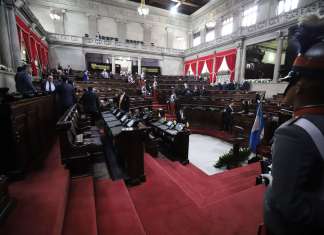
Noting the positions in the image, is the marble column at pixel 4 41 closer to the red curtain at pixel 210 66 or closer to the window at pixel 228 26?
the red curtain at pixel 210 66

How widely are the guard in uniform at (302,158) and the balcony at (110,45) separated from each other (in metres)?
17.0

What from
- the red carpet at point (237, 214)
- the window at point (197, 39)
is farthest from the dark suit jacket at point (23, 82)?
the window at point (197, 39)

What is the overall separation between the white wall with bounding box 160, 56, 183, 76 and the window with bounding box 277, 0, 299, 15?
10.4 metres

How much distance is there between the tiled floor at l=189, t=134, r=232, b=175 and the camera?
4.30 metres

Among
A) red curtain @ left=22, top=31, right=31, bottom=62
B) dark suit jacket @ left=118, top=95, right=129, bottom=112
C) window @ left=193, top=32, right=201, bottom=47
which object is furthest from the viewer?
window @ left=193, top=32, right=201, bottom=47

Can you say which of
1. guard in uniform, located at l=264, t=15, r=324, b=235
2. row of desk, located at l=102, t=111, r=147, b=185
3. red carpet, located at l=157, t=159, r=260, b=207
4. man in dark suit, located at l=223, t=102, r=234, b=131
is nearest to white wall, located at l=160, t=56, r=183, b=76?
man in dark suit, located at l=223, t=102, r=234, b=131

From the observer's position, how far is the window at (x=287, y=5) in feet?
33.6

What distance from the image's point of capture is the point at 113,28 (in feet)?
56.3

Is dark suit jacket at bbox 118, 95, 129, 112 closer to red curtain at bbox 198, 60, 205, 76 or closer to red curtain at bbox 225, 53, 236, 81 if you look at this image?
red curtain at bbox 225, 53, 236, 81

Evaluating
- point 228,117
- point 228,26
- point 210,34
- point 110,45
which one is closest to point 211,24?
point 210,34

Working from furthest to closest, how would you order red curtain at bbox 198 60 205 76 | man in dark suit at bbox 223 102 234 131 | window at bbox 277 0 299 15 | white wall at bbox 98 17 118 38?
red curtain at bbox 198 60 205 76
white wall at bbox 98 17 118 38
window at bbox 277 0 299 15
man in dark suit at bbox 223 102 234 131

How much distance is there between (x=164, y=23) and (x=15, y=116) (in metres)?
20.6

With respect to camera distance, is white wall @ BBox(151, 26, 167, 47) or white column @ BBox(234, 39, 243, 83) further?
white wall @ BBox(151, 26, 167, 47)

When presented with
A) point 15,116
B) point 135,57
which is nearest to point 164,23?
point 135,57
